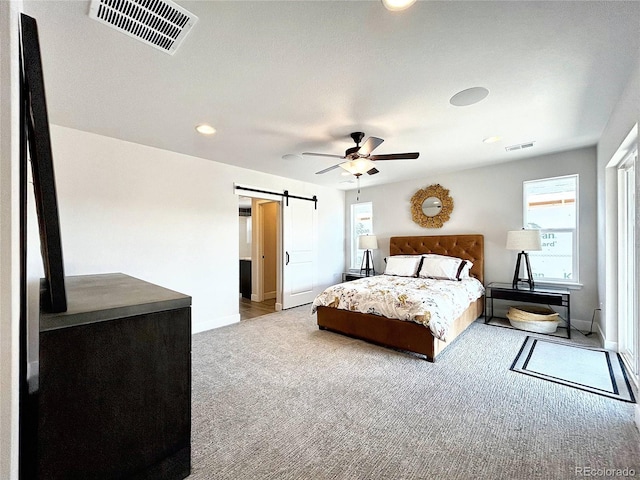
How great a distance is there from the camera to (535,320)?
380 centimetres

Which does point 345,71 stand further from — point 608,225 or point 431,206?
point 431,206

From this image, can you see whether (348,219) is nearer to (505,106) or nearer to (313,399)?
(505,106)

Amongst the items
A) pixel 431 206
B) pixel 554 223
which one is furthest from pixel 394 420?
pixel 431 206

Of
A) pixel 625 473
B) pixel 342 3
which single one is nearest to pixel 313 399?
pixel 625 473

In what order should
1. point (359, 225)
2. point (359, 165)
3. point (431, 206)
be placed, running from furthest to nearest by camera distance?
point (359, 225) < point (431, 206) < point (359, 165)

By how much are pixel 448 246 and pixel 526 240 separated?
4.06ft

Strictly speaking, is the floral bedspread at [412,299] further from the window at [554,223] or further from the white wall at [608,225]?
the white wall at [608,225]

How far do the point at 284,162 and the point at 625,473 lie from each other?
4.29 metres

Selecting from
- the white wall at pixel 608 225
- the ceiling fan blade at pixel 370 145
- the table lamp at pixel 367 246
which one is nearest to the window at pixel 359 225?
the table lamp at pixel 367 246

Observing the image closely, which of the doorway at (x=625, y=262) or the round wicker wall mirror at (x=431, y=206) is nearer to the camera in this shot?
the doorway at (x=625, y=262)

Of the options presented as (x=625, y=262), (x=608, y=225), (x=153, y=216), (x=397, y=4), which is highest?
(x=397, y=4)

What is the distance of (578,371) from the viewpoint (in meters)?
2.65

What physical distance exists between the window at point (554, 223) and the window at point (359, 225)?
2942mm

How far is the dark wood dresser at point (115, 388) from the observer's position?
1053mm
